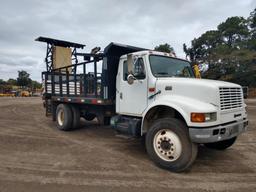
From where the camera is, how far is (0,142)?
618 centimetres

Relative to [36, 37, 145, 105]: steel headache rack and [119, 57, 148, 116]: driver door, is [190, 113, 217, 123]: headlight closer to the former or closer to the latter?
[119, 57, 148, 116]: driver door

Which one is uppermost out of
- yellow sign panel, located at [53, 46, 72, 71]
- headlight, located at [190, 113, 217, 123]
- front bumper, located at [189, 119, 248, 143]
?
yellow sign panel, located at [53, 46, 72, 71]

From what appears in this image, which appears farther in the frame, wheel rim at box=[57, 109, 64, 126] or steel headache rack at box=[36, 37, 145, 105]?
wheel rim at box=[57, 109, 64, 126]

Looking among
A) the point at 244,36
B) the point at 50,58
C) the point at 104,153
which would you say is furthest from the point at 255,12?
the point at 104,153

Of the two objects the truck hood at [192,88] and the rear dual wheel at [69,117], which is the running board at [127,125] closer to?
the truck hood at [192,88]

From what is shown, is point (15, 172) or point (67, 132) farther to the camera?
point (67, 132)

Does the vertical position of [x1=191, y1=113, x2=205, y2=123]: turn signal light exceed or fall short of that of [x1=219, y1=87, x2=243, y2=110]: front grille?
it falls short

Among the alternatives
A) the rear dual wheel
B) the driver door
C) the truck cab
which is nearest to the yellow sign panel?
the rear dual wheel

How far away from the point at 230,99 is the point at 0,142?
6.05 m

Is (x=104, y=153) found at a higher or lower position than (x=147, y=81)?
lower

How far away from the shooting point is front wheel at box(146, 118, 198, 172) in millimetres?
4055

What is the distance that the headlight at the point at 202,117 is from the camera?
3883 millimetres

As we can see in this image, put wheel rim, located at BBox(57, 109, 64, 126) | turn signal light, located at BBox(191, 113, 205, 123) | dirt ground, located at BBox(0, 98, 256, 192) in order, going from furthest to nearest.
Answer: wheel rim, located at BBox(57, 109, 64, 126), turn signal light, located at BBox(191, 113, 205, 123), dirt ground, located at BBox(0, 98, 256, 192)

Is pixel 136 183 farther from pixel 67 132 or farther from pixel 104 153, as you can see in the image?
pixel 67 132
